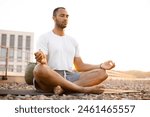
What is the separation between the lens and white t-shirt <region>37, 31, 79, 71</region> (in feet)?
9.91

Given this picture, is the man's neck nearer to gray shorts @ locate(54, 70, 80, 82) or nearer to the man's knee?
gray shorts @ locate(54, 70, 80, 82)

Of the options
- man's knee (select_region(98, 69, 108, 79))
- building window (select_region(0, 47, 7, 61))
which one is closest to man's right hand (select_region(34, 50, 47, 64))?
man's knee (select_region(98, 69, 108, 79))

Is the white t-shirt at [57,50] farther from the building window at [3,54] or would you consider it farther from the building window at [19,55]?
the building window at [3,54]

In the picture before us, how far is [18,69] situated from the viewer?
480 centimetres

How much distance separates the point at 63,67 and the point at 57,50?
0.48ft

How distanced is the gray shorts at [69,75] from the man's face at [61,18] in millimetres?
375

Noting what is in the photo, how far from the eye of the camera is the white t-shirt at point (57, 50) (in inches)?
119

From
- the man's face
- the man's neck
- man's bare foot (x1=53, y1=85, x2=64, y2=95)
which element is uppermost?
the man's face

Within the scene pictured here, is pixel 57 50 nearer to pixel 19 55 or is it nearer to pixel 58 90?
pixel 58 90

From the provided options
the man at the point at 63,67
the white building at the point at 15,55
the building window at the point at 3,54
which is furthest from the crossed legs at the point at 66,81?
the building window at the point at 3,54

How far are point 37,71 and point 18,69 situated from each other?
6.68 feet

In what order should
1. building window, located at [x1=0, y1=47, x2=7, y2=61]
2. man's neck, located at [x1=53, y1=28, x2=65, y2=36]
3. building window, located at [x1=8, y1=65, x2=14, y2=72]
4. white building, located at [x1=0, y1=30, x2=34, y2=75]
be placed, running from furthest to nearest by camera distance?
building window, located at [x1=0, y1=47, x2=7, y2=61]
building window, located at [x1=8, y1=65, x2=14, y2=72]
white building, located at [x1=0, y1=30, x2=34, y2=75]
man's neck, located at [x1=53, y1=28, x2=65, y2=36]

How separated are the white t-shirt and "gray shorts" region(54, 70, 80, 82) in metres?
0.04

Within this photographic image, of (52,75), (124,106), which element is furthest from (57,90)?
(124,106)
